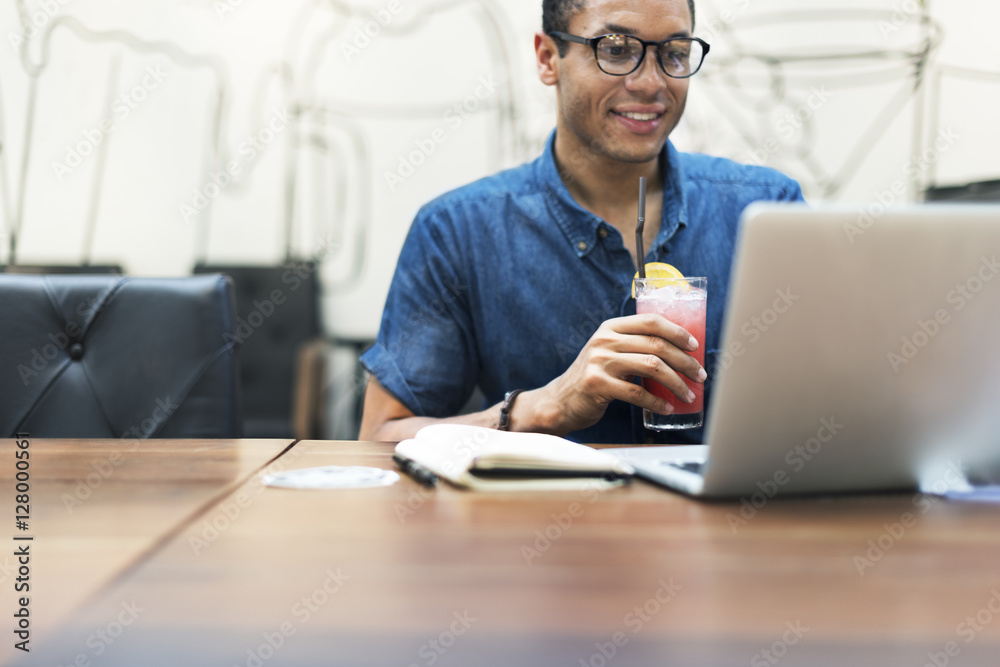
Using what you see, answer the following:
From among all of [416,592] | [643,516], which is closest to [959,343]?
[643,516]

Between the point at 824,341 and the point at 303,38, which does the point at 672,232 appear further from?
the point at 303,38

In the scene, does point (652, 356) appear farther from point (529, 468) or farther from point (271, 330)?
point (271, 330)

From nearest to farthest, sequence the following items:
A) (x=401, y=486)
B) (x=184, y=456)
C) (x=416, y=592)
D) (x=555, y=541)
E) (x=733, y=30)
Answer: (x=416, y=592), (x=555, y=541), (x=401, y=486), (x=184, y=456), (x=733, y=30)

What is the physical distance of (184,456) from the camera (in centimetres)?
90

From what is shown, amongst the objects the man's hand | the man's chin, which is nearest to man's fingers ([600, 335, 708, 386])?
the man's hand

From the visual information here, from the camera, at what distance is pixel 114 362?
4.06ft

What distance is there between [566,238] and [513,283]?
122 mm

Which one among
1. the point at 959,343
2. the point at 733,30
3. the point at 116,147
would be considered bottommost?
the point at 959,343

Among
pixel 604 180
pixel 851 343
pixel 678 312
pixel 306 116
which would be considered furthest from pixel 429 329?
pixel 306 116

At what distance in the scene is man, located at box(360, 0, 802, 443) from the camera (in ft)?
4.56

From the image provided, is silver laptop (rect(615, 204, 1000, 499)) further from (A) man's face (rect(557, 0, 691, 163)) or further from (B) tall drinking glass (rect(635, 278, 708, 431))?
(A) man's face (rect(557, 0, 691, 163))

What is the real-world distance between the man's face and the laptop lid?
88cm

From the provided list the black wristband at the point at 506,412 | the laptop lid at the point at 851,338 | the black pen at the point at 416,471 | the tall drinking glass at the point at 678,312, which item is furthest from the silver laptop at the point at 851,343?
the black wristband at the point at 506,412

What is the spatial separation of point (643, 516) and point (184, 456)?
0.52 meters
